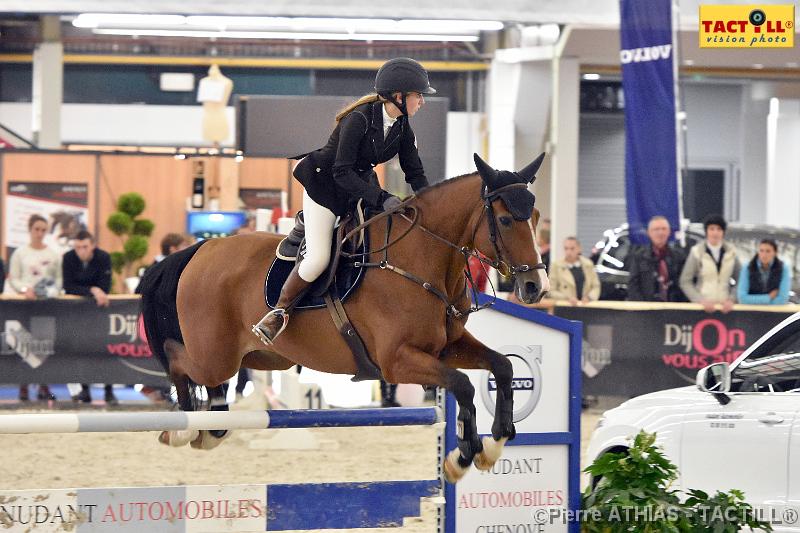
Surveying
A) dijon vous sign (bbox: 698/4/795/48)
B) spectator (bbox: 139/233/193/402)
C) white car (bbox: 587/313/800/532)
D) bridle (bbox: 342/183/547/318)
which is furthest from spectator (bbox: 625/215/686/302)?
bridle (bbox: 342/183/547/318)

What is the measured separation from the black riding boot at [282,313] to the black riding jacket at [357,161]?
341mm

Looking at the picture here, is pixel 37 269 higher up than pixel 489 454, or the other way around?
pixel 37 269

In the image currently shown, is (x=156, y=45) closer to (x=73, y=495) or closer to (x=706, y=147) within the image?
(x=706, y=147)

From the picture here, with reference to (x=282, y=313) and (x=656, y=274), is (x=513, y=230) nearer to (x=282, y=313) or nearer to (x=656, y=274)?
(x=282, y=313)

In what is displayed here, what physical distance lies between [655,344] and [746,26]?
301cm

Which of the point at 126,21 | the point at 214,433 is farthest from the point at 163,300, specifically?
the point at 126,21

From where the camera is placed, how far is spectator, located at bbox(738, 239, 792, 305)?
10.5 m

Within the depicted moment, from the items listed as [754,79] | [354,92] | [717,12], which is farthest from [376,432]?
[354,92]

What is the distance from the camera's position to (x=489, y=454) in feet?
14.8

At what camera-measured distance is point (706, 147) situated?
73.4ft

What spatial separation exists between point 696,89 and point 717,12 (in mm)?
14032

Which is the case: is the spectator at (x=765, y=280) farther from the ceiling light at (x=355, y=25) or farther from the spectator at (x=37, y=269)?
the spectator at (x=37, y=269)

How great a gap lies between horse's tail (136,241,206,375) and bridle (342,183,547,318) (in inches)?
43.8

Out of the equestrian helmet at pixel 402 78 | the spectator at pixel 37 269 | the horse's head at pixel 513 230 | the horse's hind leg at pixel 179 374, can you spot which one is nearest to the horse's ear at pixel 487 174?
the horse's head at pixel 513 230
